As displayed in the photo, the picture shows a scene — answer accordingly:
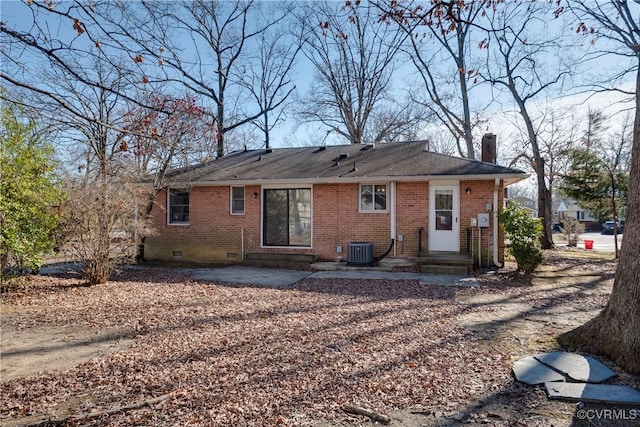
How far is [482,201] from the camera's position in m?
11.1

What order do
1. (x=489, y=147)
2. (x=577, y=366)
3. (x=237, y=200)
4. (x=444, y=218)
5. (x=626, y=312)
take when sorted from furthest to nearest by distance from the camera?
1. (x=489, y=147)
2. (x=237, y=200)
3. (x=444, y=218)
4. (x=626, y=312)
5. (x=577, y=366)

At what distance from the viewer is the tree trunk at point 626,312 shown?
4.00 m

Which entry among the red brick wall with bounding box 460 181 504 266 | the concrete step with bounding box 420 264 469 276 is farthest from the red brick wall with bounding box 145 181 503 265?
the concrete step with bounding box 420 264 469 276

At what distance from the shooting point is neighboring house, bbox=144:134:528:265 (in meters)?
11.3

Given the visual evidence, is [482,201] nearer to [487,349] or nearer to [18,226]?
[487,349]

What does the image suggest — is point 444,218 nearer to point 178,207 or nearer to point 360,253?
point 360,253

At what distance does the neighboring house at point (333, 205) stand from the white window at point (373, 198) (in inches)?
1.2

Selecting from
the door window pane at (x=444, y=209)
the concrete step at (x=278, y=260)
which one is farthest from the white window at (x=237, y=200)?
the door window pane at (x=444, y=209)

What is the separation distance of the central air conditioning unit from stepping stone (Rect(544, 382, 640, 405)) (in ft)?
25.9

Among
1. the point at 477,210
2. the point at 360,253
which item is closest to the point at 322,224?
the point at 360,253

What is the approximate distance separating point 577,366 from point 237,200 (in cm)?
1102

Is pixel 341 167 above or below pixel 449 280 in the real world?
above

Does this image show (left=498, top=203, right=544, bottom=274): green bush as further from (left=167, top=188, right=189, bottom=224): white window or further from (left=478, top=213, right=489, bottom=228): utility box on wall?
(left=167, top=188, right=189, bottom=224): white window

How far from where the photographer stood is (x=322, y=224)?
12.4m
